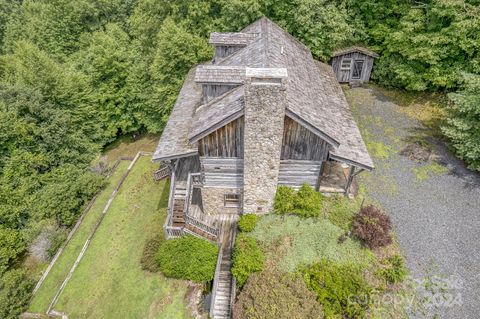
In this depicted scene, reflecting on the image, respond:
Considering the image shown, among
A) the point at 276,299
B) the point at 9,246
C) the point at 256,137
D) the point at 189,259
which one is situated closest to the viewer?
the point at 276,299

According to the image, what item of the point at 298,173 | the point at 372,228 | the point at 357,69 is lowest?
the point at 372,228

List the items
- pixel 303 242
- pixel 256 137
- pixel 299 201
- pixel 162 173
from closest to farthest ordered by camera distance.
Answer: pixel 256 137 → pixel 303 242 → pixel 299 201 → pixel 162 173

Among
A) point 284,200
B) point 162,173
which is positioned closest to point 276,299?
point 284,200

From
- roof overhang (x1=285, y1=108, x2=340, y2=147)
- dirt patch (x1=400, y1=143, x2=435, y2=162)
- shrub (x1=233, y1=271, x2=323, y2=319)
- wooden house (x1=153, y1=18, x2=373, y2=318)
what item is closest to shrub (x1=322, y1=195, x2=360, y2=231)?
wooden house (x1=153, y1=18, x2=373, y2=318)

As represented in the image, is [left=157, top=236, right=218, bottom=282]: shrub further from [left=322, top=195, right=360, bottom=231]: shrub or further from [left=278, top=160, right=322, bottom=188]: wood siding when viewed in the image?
[left=322, top=195, right=360, bottom=231]: shrub

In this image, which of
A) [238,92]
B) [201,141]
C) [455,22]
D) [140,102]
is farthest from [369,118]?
[140,102]

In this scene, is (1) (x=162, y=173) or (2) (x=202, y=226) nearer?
(2) (x=202, y=226)

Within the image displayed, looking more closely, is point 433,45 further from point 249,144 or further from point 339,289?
point 339,289
